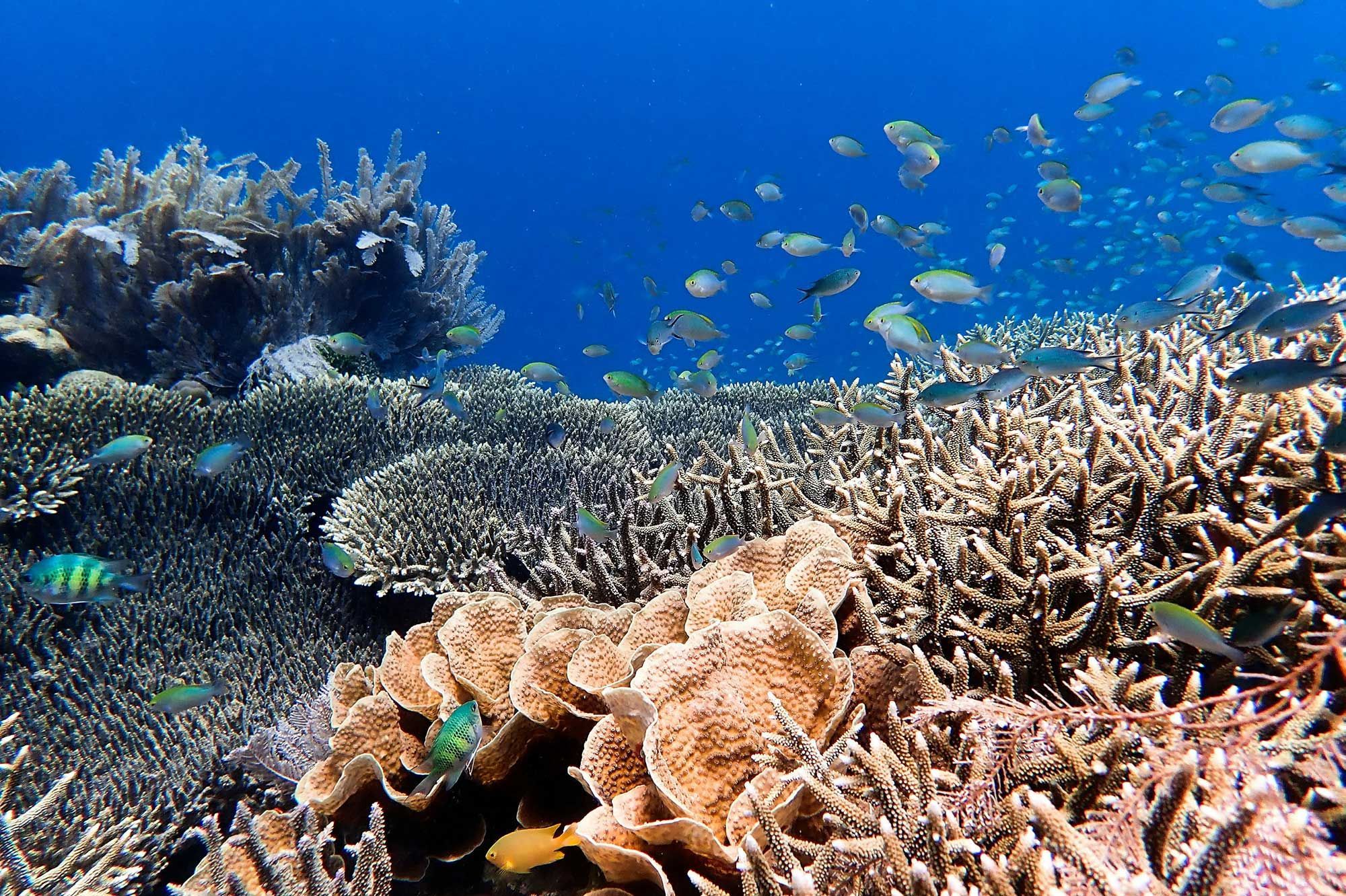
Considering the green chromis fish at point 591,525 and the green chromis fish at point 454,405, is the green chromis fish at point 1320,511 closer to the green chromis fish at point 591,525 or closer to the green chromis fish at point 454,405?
the green chromis fish at point 591,525

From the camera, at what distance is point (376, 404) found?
5.93m

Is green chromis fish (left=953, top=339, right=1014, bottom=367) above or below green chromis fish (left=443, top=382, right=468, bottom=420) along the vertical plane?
below

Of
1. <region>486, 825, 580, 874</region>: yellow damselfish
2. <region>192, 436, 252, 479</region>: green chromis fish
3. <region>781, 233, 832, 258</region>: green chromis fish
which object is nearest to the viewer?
<region>486, 825, 580, 874</region>: yellow damselfish

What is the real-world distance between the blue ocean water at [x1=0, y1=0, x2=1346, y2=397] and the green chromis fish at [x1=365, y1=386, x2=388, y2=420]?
6125 cm

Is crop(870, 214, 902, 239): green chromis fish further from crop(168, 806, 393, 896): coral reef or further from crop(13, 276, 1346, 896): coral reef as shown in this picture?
crop(168, 806, 393, 896): coral reef

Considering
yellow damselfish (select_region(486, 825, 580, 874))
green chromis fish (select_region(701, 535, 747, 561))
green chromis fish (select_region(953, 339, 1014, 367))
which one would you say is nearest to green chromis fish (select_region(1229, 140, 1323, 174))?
green chromis fish (select_region(953, 339, 1014, 367))

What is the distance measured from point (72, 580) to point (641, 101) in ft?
278

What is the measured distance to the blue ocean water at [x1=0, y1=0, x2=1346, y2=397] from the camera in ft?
231

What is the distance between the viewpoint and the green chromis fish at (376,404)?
233 inches

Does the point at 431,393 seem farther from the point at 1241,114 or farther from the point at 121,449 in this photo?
the point at 1241,114

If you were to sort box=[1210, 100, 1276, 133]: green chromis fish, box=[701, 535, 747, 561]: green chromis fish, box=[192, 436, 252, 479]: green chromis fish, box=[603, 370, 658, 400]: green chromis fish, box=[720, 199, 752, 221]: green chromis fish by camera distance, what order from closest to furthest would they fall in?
box=[701, 535, 747, 561]: green chromis fish < box=[192, 436, 252, 479]: green chromis fish < box=[603, 370, 658, 400]: green chromis fish < box=[1210, 100, 1276, 133]: green chromis fish < box=[720, 199, 752, 221]: green chromis fish

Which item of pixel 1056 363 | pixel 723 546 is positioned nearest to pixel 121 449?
pixel 723 546

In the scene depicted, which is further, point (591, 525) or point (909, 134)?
point (909, 134)

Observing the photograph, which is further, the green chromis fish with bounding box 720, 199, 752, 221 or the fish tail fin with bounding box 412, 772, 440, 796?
the green chromis fish with bounding box 720, 199, 752, 221
